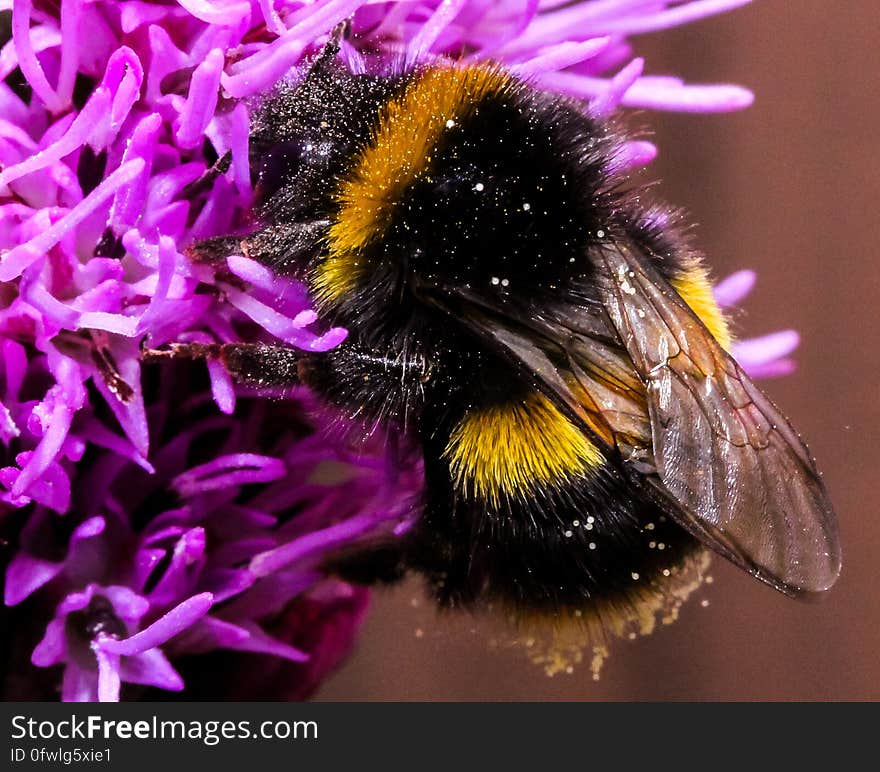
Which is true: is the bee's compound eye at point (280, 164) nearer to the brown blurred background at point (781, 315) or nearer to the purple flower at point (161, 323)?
the purple flower at point (161, 323)

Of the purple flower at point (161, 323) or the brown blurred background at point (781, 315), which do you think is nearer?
the purple flower at point (161, 323)

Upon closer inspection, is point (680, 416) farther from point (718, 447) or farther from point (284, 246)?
point (284, 246)

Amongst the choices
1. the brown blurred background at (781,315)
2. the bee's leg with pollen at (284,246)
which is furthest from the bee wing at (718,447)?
the brown blurred background at (781,315)

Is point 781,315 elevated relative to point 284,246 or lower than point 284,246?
elevated

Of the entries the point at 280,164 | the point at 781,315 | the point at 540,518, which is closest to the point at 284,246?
the point at 280,164

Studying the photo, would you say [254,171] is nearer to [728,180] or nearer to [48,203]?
[48,203]

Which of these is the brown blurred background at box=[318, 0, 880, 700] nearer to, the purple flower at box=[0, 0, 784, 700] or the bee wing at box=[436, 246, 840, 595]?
A: the purple flower at box=[0, 0, 784, 700]
